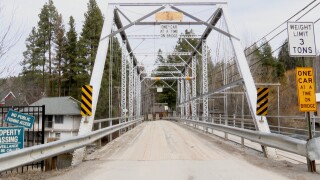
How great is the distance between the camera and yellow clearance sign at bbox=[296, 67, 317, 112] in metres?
7.34

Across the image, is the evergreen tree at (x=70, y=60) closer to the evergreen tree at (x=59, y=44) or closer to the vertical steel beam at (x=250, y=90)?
the evergreen tree at (x=59, y=44)

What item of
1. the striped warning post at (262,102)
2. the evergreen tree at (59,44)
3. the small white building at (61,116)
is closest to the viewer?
the striped warning post at (262,102)

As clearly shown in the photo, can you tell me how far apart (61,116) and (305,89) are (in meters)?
42.3

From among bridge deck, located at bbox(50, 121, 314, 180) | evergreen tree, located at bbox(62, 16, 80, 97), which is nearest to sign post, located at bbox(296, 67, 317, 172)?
bridge deck, located at bbox(50, 121, 314, 180)

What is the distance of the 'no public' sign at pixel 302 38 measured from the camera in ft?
24.6

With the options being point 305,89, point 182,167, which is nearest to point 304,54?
point 305,89

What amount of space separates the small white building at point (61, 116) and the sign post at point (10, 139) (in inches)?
1499

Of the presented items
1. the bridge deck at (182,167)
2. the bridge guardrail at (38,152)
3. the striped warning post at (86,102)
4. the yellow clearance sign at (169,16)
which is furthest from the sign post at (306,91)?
the yellow clearance sign at (169,16)

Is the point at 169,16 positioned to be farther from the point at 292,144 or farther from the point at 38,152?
the point at 38,152

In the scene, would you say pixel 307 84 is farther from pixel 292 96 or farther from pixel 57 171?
pixel 292 96

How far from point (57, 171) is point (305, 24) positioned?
249 inches

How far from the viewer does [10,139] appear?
7785 millimetres

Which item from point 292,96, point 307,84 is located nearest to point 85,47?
point 292,96

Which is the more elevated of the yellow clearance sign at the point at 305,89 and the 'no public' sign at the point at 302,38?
the 'no public' sign at the point at 302,38
